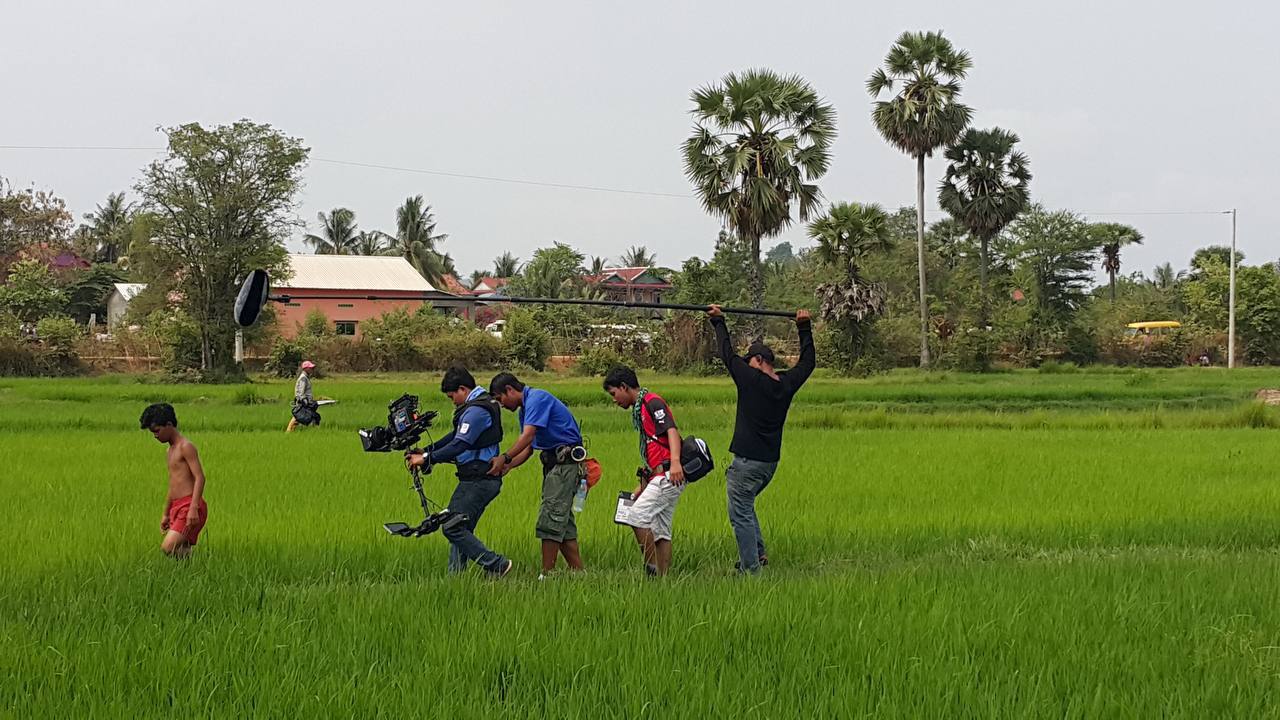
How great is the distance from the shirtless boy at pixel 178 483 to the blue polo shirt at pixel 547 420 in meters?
2.16

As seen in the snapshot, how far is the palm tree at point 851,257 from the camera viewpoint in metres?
40.6

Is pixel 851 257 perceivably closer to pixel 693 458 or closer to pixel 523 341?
pixel 523 341

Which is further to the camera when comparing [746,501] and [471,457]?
[746,501]

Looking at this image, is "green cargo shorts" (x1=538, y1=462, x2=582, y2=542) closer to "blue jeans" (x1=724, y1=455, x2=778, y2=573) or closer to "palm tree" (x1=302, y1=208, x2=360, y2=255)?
"blue jeans" (x1=724, y1=455, x2=778, y2=573)

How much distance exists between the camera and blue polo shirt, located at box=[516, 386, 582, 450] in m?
7.62

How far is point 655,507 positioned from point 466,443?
1.38m

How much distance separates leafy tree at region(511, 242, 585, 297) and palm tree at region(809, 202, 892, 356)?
915 inches

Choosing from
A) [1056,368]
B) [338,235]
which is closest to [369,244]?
[338,235]

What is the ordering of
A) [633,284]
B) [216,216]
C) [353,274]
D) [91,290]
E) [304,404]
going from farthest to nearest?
1. [633,284]
2. [91,290]
3. [353,274]
4. [216,216]
5. [304,404]

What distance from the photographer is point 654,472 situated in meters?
7.77

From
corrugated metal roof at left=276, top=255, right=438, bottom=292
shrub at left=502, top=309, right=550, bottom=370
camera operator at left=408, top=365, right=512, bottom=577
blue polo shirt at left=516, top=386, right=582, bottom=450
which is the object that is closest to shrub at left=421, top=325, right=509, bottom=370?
shrub at left=502, top=309, right=550, bottom=370

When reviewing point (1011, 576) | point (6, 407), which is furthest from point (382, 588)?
point (6, 407)

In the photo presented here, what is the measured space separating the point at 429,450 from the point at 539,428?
2.62ft

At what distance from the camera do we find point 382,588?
22.9 feet
